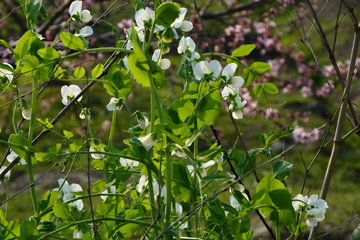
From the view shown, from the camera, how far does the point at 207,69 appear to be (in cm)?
69

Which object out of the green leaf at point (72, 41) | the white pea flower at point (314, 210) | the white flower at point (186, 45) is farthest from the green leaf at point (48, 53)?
the white pea flower at point (314, 210)

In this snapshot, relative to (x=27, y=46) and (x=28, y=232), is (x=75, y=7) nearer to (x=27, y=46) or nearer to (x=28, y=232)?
(x=27, y=46)

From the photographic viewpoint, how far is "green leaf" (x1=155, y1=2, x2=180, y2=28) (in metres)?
0.55

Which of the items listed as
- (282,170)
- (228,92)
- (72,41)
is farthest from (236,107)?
(72,41)

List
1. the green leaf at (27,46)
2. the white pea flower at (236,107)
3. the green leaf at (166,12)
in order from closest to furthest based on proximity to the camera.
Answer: the green leaf at (166,12), the green leaf at (27,46), the white pea flower at (236,107)

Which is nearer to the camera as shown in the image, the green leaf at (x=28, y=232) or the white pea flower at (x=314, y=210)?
the green leaf at (x=28, y=232)

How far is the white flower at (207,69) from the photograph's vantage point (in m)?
0.69

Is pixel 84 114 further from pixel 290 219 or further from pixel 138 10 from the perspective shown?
pixel 290 219

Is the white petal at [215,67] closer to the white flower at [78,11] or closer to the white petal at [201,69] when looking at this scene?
the white petal at [201,69]

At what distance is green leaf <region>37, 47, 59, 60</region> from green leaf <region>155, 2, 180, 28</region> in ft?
0.69

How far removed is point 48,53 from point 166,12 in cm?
24

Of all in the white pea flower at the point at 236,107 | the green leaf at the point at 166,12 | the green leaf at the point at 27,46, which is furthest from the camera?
the white pea flower at the point at 236,107

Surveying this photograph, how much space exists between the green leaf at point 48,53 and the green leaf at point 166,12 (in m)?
0.21

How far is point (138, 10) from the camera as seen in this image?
2.00 ft
